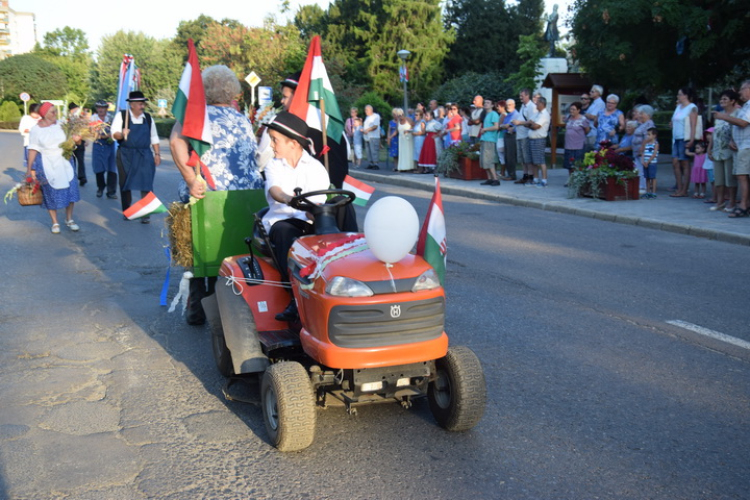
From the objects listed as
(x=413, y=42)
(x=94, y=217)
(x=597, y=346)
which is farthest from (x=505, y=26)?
(x=597, y=346)

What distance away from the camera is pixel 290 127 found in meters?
4.81

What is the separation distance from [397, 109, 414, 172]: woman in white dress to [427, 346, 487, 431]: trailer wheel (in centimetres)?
1827

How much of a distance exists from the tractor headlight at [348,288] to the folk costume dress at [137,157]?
901cm

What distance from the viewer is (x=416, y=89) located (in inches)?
2143

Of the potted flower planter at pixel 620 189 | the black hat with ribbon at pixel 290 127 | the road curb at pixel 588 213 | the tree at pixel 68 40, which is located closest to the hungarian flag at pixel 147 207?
the black hat with ribbon at pixel 290 127

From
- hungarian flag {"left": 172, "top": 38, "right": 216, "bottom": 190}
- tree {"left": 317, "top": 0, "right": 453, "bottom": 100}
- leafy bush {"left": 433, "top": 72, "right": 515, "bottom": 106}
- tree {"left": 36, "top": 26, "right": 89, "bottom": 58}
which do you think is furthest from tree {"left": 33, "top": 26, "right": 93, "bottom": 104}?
hungarian flag {"left": 172, "top": 38, "right": 216, "bottom": 190}

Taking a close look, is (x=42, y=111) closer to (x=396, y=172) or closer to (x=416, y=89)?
(x=396, y=172)

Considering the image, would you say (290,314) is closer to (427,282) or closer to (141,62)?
(427,282)

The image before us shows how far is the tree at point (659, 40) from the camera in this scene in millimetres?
16781

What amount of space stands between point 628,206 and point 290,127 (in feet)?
30.9

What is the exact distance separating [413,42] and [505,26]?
22.8 feet

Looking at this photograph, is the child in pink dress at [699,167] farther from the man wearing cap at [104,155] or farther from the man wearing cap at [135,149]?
the man wearing cap at [104,155]

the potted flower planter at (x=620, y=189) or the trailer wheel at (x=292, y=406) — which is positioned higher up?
the potted flower planter at (x=620, y=189)

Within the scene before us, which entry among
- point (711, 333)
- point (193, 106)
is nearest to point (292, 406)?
point (193, 106)
